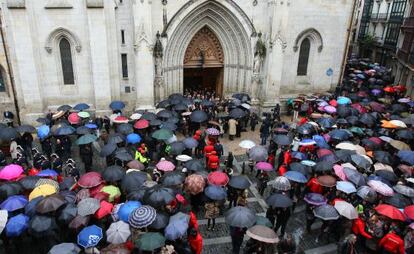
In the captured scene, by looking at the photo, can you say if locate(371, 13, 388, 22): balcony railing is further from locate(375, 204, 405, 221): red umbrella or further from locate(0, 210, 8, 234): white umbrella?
locate(0, 210, 8, 234): white umbrella

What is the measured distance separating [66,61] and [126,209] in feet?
46.6

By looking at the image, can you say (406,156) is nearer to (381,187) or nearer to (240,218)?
(381,187)

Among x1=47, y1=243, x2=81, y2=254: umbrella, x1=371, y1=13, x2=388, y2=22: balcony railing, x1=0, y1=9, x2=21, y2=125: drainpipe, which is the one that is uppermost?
x1=371, y1=13, x2=388, y2=22: balcony railing

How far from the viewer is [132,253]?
9.28 m

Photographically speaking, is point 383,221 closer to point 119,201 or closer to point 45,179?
point 119,201

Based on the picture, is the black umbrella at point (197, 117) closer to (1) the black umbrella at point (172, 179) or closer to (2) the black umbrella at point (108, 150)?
(2) the black umbrella at point (108, 150)

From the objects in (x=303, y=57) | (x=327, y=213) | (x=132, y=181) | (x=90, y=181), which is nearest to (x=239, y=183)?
(x=327, y=213)

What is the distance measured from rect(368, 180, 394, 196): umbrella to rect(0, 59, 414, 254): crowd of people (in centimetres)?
4

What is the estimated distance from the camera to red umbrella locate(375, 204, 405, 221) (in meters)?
10.4

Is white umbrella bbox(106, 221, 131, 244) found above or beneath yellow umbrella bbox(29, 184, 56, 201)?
beneath

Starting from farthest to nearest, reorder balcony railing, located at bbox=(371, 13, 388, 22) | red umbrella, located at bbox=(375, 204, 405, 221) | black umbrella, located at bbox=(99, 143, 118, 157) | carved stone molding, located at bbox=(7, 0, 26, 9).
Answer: balcony railing, located at bbox=(371, 13, 388, 22), carved stone molding, located at bbox=(7, 0, 26, 9), black umbrella, located at bbox=(99, 143, 118, 157), red umbrella, located at bbox=(375, 204, 405, 221)

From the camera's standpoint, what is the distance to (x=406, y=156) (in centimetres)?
1458

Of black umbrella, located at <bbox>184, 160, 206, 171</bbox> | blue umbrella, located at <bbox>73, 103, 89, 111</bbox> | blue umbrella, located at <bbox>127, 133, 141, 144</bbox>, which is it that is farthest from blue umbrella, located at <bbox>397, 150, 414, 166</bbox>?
blue umbrella, located at <bbox>73, 103, 89, 111</bbox>

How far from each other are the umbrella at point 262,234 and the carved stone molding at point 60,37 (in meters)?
16.3
